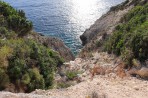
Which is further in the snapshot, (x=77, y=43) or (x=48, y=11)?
(x=48, y=11)

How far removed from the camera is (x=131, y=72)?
18719mm

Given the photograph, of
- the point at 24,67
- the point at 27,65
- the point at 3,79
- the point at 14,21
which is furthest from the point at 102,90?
the point at 14,21

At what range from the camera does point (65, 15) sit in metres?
80.4

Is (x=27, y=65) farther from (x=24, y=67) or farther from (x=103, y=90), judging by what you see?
(x=103, y=90)

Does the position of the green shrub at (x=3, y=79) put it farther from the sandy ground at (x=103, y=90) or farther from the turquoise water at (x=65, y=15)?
the turquoise water at (x=65, y=15)

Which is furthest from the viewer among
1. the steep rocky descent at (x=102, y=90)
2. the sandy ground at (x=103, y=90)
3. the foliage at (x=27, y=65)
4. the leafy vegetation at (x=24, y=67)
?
the foliage at (x=27, y=65)

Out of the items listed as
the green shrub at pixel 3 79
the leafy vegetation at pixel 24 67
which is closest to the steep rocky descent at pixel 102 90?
the leafy vegetation at pixel 24 67

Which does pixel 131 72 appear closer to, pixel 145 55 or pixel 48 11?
pixel 145 55

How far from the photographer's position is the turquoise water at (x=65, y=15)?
213 ft

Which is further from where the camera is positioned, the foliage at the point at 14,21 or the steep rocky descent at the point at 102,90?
the foliage at the point at 14,21

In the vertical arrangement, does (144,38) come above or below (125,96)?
above

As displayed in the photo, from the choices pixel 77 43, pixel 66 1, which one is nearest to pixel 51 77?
pixel 77 43

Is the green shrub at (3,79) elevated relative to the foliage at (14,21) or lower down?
lower down

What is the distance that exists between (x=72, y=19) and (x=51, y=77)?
2310 inches
